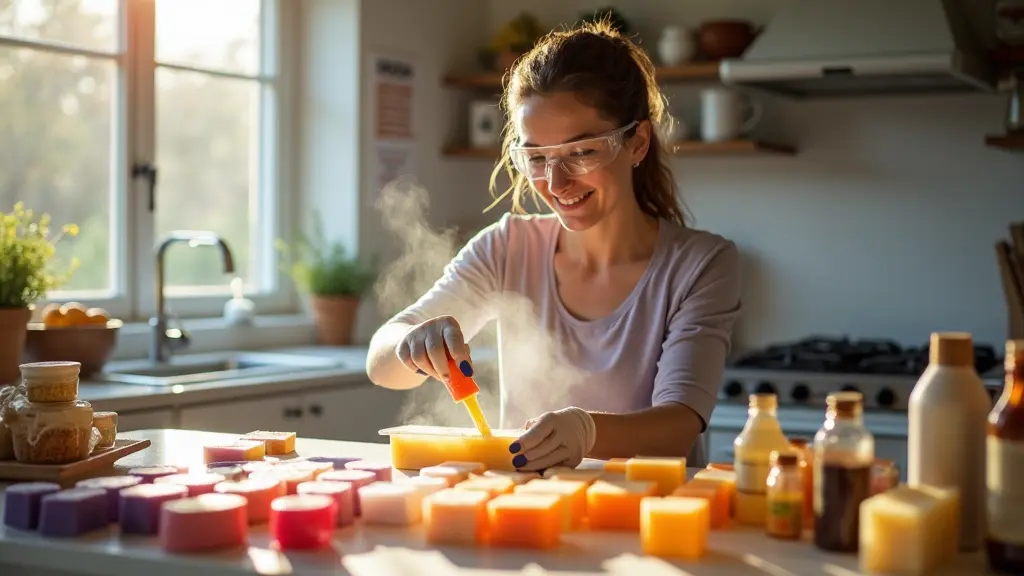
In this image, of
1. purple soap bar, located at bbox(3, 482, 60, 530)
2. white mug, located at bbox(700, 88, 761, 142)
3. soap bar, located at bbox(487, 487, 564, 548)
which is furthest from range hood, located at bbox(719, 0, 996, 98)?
purple soap bar, located at bbox(3, 482, 60, 530)

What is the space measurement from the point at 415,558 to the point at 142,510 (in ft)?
1.10

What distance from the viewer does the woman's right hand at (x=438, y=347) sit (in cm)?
174

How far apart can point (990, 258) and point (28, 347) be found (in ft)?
9.70

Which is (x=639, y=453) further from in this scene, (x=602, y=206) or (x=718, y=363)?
(x=602, y=206)

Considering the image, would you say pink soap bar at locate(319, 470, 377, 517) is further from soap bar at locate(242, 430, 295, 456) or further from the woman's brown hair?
the woman's brown hair

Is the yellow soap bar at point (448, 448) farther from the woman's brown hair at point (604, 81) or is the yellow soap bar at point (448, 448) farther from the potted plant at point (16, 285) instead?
the potted plant at point (16, 285)

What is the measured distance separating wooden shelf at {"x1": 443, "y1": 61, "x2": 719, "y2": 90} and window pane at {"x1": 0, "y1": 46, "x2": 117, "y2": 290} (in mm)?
1239

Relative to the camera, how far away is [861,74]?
3506 millimetres

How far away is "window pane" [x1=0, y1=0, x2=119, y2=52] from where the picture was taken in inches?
129

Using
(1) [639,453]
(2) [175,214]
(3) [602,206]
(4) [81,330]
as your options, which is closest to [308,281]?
(2) [175,214]

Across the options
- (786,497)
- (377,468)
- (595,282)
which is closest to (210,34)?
(595,282)

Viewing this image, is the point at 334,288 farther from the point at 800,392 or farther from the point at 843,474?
the point at 843,474

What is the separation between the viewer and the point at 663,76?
414 cm

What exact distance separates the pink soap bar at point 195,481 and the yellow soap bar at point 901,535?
77cm
